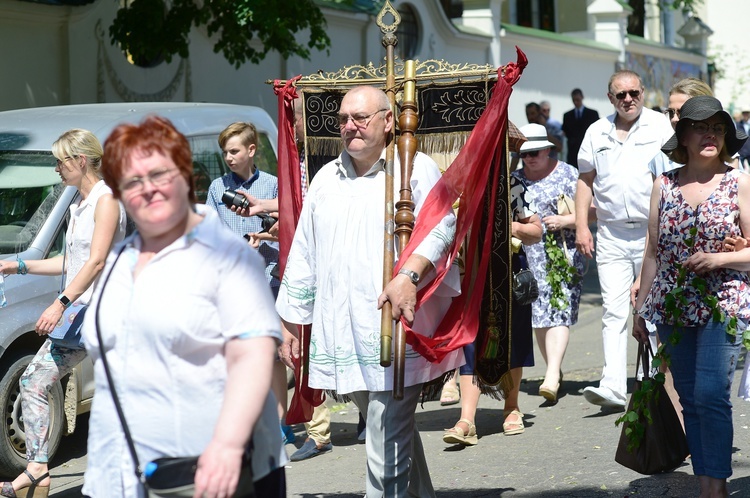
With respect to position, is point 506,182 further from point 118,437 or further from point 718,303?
point 118,437

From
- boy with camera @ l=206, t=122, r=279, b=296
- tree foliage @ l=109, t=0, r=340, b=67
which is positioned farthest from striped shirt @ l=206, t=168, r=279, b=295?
tree foliage @ l=109, t=0, r=340, b=67

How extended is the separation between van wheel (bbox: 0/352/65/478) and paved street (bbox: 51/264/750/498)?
242 millimetres

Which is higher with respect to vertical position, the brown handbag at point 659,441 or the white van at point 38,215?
the white van at point 38,215

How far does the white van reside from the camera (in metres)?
6.67

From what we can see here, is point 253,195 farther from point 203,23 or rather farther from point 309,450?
point 203,23

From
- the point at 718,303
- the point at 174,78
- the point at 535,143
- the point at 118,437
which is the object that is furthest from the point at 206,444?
the point at 174,78

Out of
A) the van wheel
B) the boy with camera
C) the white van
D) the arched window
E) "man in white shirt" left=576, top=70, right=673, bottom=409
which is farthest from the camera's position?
the arched window

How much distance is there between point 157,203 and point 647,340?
10.3ft

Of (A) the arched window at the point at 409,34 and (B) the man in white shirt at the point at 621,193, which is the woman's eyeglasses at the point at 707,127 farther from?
(A) the arched window at the point at 409,34

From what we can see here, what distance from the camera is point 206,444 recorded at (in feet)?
10.8

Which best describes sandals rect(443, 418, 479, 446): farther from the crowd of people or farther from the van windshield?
the van windshield

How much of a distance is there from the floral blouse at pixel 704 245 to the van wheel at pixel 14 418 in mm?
3340

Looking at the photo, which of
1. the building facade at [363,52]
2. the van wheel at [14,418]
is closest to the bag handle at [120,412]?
the van wheel at [14,418]

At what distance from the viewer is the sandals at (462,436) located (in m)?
7.05
